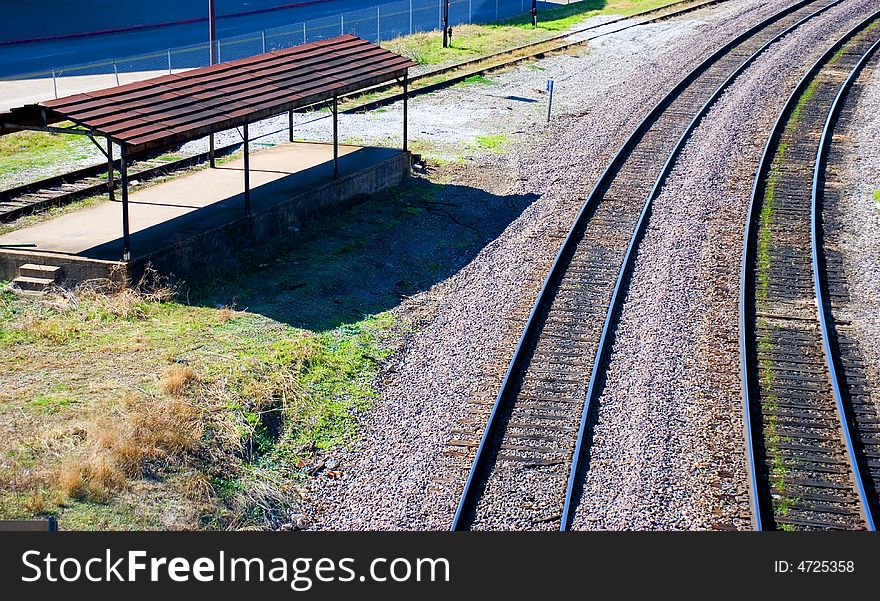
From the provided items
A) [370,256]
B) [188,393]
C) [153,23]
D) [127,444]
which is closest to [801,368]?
[370,256]

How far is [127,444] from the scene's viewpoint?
12.4 meters

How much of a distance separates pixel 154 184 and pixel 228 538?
15.4 m

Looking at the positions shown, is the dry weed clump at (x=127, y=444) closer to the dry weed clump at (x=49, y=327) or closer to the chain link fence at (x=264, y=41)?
the dry weed clump at (x=49, y=327)

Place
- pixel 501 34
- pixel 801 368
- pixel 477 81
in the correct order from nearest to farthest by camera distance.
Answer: pixel 801 368 → pixel 477 81 → pixel 501 34

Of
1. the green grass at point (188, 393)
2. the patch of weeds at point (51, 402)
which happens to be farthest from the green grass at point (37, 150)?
the patch of weeds at point (51, 402)

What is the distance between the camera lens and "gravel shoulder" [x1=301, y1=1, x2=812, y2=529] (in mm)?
12695

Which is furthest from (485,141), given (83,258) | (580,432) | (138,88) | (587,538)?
(587,538)

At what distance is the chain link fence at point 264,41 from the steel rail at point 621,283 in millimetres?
18378

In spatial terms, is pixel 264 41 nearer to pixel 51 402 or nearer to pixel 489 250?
pixel 489 250

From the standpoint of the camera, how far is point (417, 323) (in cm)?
1775

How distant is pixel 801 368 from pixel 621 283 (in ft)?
12.8

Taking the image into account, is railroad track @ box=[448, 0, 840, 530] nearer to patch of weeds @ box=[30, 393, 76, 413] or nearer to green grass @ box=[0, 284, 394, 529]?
green grass @ box=[0, 284, 394, 529]

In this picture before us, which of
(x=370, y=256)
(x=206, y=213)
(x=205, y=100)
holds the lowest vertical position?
(x=370, y=256)

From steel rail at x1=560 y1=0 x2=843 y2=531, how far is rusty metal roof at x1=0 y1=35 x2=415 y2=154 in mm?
7139
